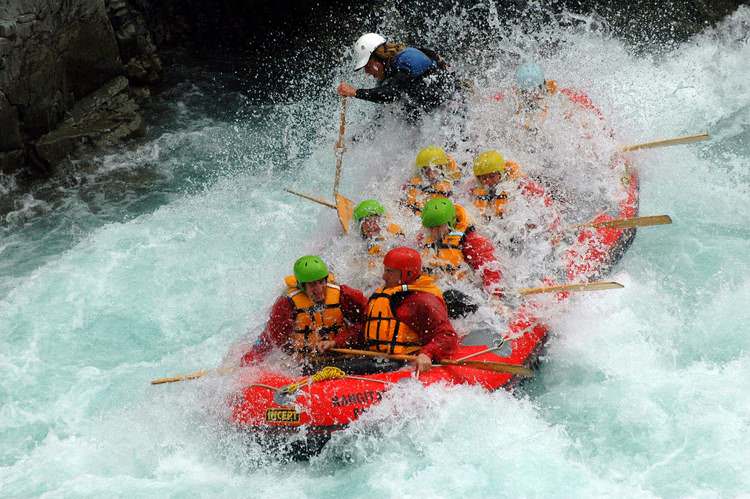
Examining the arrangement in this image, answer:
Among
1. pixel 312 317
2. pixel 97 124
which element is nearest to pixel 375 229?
pixel 312 317

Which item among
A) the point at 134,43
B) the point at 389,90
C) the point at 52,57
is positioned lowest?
the point at 134,43

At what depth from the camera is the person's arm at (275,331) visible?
19.3 feet

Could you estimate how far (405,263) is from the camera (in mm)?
5738

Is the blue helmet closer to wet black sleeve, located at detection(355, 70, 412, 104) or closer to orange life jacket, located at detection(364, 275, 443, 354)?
wet black sleeve, located at detection(355, 70, 412, 104)

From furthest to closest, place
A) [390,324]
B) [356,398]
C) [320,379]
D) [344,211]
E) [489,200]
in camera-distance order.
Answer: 1. [344,211]
2. [489,200]
3. [390,324]
4. [320,379]
5. [356,398]

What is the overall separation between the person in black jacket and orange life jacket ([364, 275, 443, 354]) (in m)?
3.14

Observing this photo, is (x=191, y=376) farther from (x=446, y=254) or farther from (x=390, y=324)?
(x=446, y=254)

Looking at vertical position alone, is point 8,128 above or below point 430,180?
below

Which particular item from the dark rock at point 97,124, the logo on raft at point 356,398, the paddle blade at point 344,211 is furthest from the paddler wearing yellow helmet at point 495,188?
the dark rock at point 97,124

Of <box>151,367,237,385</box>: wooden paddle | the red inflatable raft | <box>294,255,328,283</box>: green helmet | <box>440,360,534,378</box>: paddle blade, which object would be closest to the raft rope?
the red inflatable raft

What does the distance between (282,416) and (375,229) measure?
6.52 feet

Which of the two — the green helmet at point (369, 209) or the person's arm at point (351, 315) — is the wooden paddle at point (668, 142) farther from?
the person's arm at point (351, 315)

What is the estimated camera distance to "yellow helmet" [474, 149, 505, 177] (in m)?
7.28

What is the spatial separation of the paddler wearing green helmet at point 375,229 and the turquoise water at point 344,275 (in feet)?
1.73
